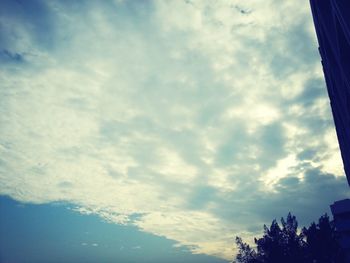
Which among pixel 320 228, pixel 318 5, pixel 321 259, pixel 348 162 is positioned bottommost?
pixel 321 259

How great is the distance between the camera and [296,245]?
145 ft

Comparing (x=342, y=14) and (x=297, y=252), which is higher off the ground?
(x=342, y=14)

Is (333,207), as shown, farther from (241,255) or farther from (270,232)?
(241,255)

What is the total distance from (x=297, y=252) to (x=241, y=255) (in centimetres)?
1143

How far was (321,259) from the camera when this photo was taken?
39.5 m

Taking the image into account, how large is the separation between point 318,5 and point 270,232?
43.9 meters

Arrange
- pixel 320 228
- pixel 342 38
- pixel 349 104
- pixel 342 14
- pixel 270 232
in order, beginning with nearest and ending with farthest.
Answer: pixel 342 14 → pixel 342 38 → pixel 349 104 → pixel 320 228 → pixel 270 232

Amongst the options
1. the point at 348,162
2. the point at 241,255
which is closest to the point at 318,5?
the point at 348,162

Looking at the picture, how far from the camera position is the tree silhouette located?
40.1m

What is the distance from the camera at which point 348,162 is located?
67.5 feet

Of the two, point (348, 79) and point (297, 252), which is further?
point (297, 252)

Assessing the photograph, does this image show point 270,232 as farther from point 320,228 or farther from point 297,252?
point 320,228

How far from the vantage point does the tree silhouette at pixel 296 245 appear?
4009 cm

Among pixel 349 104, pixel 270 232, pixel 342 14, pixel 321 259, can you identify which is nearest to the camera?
pixel 342 14
